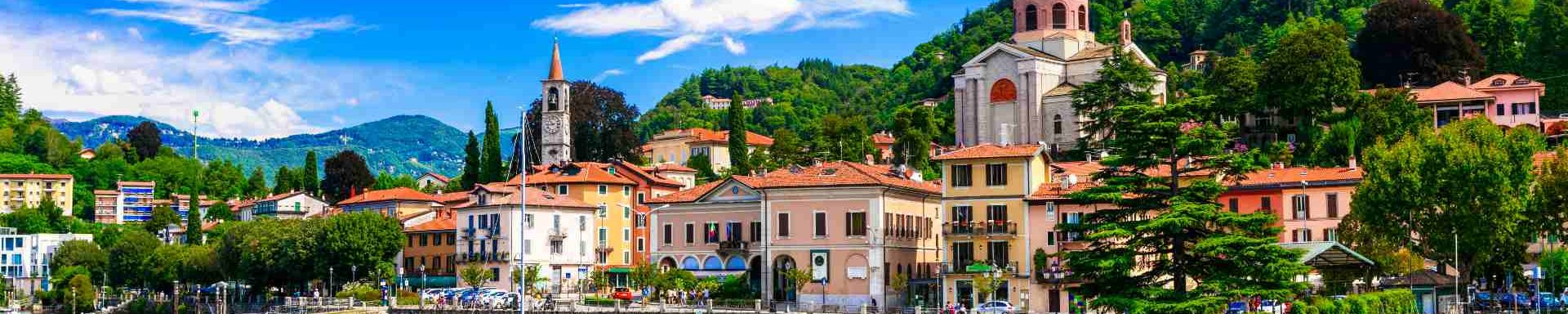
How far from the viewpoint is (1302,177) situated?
72.9m

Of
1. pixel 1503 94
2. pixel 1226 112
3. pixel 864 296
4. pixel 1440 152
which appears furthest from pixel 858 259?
pixel 1503 94

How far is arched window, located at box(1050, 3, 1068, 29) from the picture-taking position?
110m

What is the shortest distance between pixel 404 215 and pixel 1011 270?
5259cm

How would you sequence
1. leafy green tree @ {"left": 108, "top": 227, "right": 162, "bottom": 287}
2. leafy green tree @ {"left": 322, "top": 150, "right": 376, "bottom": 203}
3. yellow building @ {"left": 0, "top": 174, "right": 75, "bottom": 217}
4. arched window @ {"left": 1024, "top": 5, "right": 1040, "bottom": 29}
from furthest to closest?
1. yellow building @ {"left": 0, "top": 174, "right": 75, "bottom": 217}
2. leafy green tree @ {"left": 322, "top": 150, "right": 376, "bottom": 203}
3. leafy green tree @ {"left": 108, "top": 227, "right": 162, "bottom": 287}
4. arched window @ {"left": 1024, "top": 5, "right": 1040, "bottom": 29}

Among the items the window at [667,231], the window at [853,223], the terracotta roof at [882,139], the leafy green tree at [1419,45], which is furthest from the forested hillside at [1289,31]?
the window at [667,231]

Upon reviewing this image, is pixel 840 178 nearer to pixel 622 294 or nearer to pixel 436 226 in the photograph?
pixel 622 294

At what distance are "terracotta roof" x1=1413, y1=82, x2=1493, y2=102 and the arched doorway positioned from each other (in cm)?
3777

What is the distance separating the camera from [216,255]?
342 ft

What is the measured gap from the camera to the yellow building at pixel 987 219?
67.6m

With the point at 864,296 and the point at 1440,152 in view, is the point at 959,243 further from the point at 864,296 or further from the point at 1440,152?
the point at 1440,152

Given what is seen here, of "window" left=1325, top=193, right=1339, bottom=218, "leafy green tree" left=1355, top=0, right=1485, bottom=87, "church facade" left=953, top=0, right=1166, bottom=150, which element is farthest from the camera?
"church facade" left=953, top=0, right=1166, bottom=150

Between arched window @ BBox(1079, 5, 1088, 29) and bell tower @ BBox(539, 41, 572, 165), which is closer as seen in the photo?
arched window @ BBox(1079, 5, 1088, 29)

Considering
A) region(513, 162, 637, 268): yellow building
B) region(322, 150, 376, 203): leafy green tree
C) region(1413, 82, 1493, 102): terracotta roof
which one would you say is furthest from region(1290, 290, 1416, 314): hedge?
region(322, 150, 376, 203): leafy green tree

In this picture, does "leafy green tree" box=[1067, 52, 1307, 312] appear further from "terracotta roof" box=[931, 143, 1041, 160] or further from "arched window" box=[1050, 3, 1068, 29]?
"arched window" box=[1050, 3, 1068, 29]
